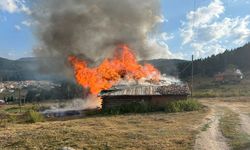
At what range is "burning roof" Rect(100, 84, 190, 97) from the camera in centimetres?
4531

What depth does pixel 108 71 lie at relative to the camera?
52000 mm

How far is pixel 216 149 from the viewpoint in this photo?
20609 millimetres

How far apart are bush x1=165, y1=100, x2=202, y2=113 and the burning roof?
248 cm

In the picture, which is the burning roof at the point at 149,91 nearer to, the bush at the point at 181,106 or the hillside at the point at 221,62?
the bush at the point at 181,106

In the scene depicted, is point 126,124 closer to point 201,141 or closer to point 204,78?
point 201,141

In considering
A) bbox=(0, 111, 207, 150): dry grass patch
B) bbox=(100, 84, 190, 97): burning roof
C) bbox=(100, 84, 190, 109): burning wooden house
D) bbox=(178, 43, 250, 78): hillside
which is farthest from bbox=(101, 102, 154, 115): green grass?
bbox=(178, 43, 250, 78): hillside

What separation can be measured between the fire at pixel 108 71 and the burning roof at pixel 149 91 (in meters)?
3.43

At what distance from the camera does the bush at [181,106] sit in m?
41.7

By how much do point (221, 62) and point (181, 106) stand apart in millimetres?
117667

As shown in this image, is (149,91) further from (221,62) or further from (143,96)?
(221,62)

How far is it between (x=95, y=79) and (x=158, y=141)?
29253 millimetres

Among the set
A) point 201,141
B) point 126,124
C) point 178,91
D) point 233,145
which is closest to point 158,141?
point 201,141

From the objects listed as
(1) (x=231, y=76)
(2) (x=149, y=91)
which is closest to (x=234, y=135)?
(2) (x=149, y=91)

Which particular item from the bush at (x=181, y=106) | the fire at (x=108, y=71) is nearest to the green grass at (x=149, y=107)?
the bush at (x=181, y=106)
